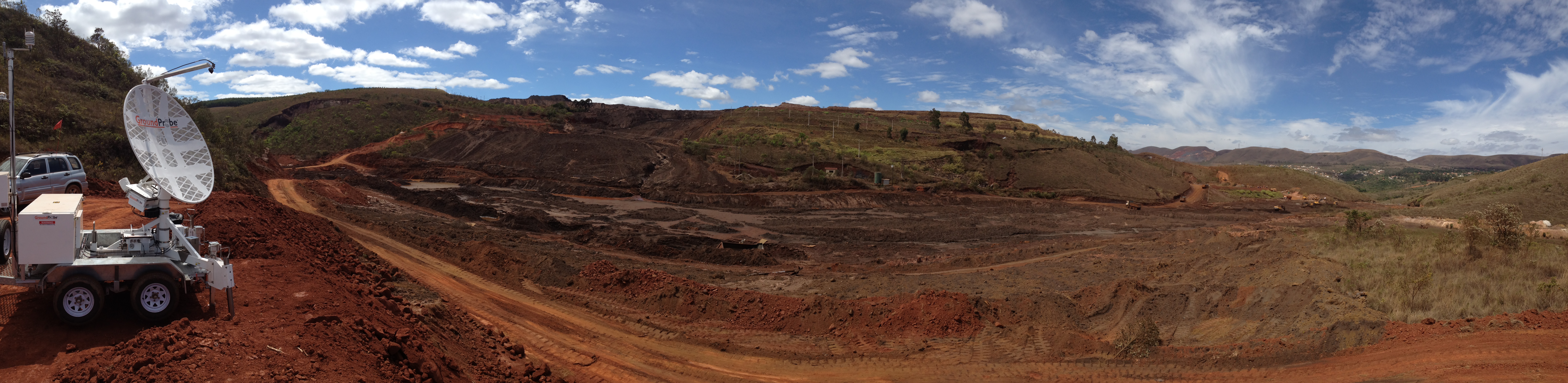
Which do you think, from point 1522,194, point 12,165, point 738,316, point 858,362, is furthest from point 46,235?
point 1522,194

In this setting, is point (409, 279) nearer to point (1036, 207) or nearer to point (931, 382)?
point (931, 382)

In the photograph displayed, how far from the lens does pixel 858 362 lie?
10328 mm

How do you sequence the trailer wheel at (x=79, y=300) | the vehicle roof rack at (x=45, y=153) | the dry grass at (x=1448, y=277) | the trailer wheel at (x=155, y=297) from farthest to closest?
the vehicle roof rack at (x=45, y=153) < the dry grass at (x=1448, y=277) < the trailer wheel at (x=155, y=297) < the trailer wheel at (x=79, y=300)

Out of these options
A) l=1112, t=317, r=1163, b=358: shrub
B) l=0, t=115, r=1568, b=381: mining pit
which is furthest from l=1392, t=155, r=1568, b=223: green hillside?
l=1112, t=317, r=1163, b=358: shrub

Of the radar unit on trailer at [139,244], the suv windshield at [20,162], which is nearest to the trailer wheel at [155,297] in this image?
the radar unit on trailer at [139,244]

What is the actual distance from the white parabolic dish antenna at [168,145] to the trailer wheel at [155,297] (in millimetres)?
935

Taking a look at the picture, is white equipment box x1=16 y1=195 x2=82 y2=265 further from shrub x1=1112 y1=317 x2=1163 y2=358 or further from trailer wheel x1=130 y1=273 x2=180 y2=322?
shrub x1=1112 y1=317 x2=1163 y2=358

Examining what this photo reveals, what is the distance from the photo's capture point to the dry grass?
857cm

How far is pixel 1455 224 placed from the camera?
89.8ft

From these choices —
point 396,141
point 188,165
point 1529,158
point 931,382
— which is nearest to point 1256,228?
point 931,382

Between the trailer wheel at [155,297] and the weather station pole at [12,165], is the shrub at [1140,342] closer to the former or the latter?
the trailer wheel at [155,297]

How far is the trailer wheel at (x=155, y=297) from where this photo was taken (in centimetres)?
620

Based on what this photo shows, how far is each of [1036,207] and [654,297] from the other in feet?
115

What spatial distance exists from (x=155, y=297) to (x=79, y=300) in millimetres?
528
